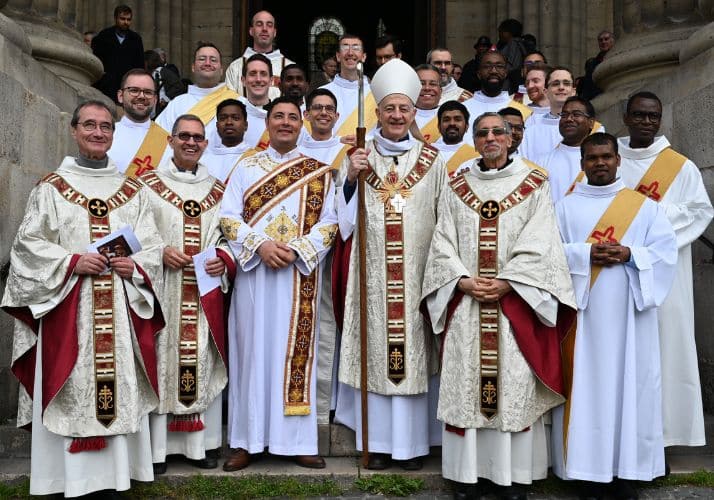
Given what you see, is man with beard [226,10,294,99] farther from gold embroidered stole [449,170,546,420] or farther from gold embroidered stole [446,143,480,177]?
gold embroidered stole [449,170,546,420]

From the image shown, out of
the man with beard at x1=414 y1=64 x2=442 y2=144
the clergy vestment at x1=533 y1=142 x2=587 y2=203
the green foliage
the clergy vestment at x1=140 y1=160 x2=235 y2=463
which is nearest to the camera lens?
the green foliage

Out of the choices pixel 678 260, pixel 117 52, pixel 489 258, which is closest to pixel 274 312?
pixel 489 258

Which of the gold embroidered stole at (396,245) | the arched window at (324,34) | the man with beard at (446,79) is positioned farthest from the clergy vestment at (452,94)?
the arched window at (324,34)

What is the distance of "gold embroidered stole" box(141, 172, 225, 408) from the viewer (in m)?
5.48

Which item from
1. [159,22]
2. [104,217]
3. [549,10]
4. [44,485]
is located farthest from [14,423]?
[549,10]

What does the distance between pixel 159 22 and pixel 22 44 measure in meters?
6.73

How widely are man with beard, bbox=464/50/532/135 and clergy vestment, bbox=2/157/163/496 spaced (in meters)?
3.61

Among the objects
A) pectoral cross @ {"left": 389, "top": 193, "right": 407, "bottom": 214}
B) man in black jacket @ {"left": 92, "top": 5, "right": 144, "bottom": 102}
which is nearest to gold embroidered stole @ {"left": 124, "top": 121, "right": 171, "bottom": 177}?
pectoral cross @ {"left": 389, "top": 193, "right": 407, "bottom": 214}

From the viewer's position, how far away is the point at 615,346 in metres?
5.24

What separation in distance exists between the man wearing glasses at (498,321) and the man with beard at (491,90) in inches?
102

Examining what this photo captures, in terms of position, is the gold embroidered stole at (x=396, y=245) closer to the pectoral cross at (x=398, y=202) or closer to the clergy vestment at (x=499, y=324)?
the pectoral cross at (x=398, y=202)

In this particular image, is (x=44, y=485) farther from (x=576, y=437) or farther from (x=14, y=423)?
(x=576, y=437)

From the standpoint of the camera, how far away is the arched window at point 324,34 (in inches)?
741

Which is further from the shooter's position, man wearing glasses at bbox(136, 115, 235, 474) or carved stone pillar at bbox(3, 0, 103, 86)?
carved stone pillar at bbox(3, 0, 103, 86)
